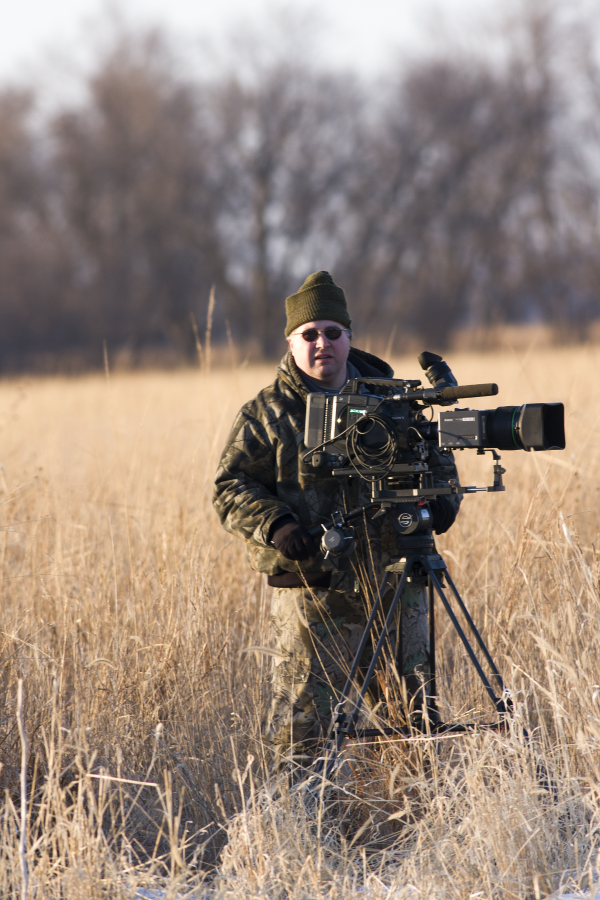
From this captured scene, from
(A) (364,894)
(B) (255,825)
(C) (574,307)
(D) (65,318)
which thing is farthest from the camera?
(D) (65,318)

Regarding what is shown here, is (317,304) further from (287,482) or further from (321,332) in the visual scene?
(287,482)

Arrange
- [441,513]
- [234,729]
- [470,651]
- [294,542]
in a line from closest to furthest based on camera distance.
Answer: [470,651]
[294,542]
[441,513]
[234,729]

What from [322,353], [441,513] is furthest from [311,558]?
[322,353]

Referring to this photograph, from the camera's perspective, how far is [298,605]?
9.78ft

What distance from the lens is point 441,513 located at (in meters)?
2.83

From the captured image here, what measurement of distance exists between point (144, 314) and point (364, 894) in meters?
25.2

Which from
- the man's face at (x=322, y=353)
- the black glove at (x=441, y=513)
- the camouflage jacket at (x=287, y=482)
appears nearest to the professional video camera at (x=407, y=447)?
the black glove at (x=441, y=513)

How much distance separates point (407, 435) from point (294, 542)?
0.48m

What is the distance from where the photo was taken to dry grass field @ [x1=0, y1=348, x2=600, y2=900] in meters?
2.32

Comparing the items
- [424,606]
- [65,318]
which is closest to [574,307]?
[65,318]

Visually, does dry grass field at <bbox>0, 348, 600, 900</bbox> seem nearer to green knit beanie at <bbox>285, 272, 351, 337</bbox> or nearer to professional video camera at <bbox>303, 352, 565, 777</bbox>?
professional video camera at <bbox>303, 352, 565, 777</bbox>

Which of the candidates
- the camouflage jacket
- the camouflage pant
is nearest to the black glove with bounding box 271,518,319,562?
the camouflage jacket

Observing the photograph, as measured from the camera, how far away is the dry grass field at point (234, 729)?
2320mm

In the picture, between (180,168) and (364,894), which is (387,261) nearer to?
(180,168)
